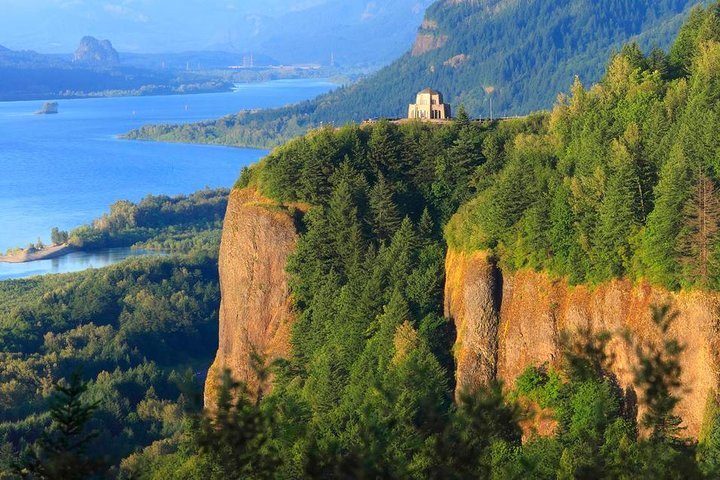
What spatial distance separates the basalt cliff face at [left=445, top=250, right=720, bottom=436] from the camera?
909 inches

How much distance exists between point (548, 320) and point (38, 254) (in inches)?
2534

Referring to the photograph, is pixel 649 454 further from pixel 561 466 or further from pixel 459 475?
pixel 561 466

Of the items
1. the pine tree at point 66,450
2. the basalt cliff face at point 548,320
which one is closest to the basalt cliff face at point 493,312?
the basalt cliff face at point 548,320

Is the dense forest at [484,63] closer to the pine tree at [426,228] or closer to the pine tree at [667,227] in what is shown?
the pine tree at [426,228]

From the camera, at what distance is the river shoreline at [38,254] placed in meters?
84.7

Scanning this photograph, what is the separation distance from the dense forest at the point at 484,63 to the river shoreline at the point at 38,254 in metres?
67.1

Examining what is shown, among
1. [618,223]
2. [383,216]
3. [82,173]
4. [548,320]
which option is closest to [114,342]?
[383,216]

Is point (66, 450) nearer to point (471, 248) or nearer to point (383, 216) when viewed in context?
point (471, 248)

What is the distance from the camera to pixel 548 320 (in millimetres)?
26125

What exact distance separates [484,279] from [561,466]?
793cm

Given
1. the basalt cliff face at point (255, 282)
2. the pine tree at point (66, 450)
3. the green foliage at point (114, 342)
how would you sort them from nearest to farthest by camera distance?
1. the pine tree at point (66, 450)
2. the basalt cliff face at point (255, 282)
3. the green foliage at point (114, 342)

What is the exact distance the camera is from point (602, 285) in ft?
83.1

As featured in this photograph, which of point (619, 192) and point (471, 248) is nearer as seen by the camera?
point (619, 192)

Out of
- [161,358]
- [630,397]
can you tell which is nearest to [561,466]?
[630,397]
